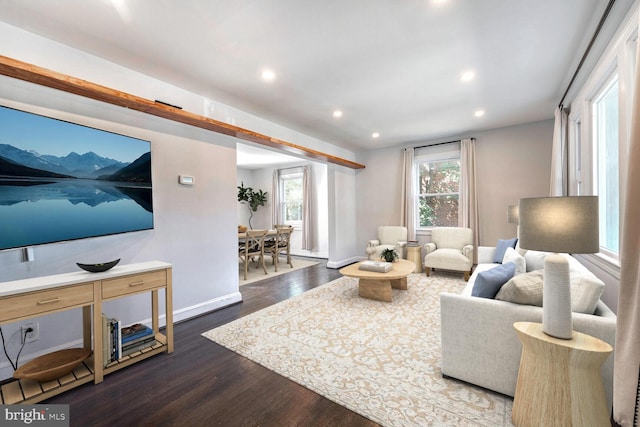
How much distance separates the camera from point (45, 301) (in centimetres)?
171

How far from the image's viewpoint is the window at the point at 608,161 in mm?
2241

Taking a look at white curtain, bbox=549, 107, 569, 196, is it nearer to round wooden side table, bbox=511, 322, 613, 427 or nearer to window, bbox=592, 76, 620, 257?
window, bbox=592, 76, 620, 257

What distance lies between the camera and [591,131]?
260cm

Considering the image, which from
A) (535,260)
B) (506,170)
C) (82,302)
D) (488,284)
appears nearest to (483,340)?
(488,284)

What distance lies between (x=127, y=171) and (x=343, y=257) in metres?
4.40

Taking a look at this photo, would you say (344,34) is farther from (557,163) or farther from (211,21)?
(557,163)

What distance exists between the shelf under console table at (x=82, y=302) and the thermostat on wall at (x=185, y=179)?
3.40ft

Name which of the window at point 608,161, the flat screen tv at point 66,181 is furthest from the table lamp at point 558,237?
the flat screen tv at point 66,181

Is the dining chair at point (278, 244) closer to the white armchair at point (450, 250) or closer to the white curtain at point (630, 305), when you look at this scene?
the white armchair at point (450, 250)

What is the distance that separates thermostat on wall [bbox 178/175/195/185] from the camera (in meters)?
2.98

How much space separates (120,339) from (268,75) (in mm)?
2736

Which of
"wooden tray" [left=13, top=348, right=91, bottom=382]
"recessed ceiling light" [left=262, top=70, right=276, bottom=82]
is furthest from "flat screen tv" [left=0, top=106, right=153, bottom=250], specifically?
"recessed ceiling light" [left=262, top=70, right=276, bottom=82]

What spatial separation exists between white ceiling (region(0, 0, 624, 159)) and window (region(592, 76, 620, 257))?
1.55ft

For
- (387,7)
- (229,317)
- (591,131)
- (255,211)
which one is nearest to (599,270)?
(591,131)
